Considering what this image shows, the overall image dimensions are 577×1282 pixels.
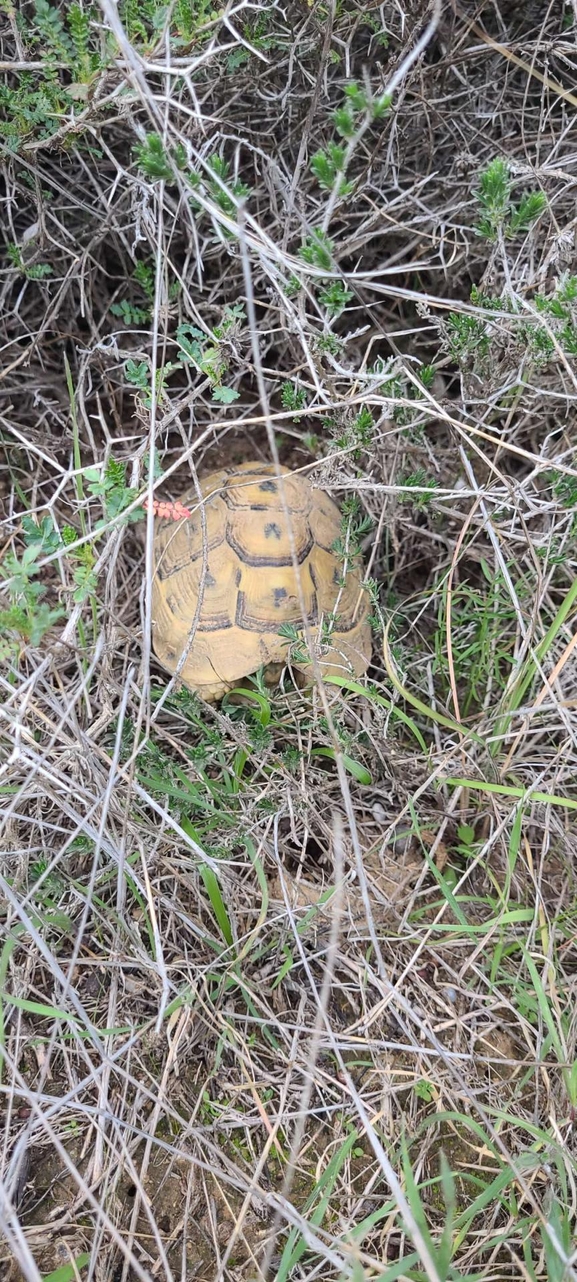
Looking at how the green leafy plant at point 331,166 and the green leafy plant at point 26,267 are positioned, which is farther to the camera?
the green leafy plant at point 26,267

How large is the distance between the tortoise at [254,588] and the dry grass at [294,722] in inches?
3.9

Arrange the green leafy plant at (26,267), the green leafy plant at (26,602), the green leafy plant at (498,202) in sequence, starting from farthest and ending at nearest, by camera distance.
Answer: the green leafy plant at (26,267)
the green leafy plant at (498,202)
the green leafy plant at (26,602)

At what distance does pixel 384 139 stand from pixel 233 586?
3.72 ft

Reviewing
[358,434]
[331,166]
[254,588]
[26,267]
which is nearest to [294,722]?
[254,588]

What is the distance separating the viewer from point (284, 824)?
188 cm

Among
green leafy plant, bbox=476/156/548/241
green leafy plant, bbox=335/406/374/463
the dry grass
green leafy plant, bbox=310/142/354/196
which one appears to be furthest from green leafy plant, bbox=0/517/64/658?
green leafy plant, bbox=476/156/548/241

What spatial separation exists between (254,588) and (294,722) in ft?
1.15

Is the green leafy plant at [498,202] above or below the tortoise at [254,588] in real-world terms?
above

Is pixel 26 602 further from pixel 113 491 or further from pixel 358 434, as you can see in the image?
pixel 358 434

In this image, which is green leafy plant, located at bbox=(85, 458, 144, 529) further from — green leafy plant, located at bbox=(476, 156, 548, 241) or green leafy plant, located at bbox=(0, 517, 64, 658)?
green leafy plant, located at bbox=(476, 156, 548, 241)

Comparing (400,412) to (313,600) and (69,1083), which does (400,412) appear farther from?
(69,1083)

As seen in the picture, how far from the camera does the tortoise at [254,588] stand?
1.96m

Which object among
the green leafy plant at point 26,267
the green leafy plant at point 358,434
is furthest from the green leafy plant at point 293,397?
the green leafy plant at point 26,267

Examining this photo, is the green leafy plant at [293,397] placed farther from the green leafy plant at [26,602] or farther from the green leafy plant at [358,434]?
the green leafy plant at [26,602]
